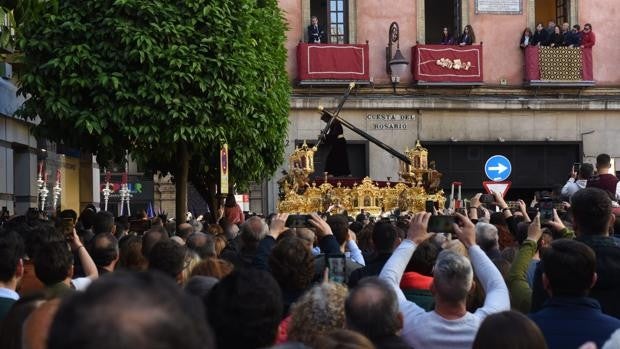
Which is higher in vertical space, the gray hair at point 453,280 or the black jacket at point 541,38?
the black jacket at point 541,38

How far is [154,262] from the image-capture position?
270 inches

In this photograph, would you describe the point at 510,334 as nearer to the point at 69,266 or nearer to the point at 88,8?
the point at 69,266

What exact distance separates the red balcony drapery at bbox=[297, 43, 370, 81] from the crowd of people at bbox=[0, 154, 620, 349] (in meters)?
23.5

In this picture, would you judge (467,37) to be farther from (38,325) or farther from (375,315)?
(38,325)

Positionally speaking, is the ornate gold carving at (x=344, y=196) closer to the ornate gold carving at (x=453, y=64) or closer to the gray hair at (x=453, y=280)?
the ornate gold carving at (x=453, y=64)

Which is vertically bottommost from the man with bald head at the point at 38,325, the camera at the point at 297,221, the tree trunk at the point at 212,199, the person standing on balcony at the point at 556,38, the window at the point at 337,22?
the man with bald head at the point at 38,325

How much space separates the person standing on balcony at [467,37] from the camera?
109 feet

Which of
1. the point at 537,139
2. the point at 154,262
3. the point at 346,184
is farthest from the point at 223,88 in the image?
the point at 537,139

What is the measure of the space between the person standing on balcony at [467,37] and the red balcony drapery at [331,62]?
10.1 ft

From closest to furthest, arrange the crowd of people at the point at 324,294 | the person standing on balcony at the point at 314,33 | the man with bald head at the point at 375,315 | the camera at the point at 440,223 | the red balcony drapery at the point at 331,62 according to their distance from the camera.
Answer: the crowd of people at the point at 324,294, the man with bald head at the point at 375,315, the camera at the point at 440,223, the red balcony drapery at the point at 331,62, the person standing on balcony at the point at 314,33

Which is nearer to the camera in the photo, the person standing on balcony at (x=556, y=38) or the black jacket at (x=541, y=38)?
the person standing on balcony at (x=556, y=38)

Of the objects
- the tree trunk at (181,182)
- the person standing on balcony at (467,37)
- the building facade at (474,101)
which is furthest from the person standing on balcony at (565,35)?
the tree trunk at (181,182)

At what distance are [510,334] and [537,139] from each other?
30.9 meters

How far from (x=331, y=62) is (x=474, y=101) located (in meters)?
4.67
